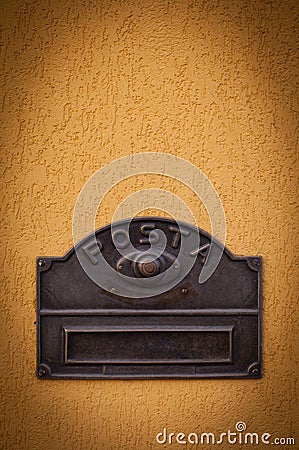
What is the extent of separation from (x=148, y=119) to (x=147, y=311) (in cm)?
53

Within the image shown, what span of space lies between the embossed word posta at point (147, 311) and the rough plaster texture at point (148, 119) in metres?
0.04

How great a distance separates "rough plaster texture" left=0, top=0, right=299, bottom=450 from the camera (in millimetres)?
Result: 1402

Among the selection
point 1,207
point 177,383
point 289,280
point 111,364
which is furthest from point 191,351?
point 1,207

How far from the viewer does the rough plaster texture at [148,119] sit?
4.60 feet

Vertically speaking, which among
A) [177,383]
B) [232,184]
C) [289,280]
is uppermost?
[232,184]

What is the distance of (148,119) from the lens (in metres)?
1.41

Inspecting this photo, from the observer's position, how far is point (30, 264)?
1.43 metres

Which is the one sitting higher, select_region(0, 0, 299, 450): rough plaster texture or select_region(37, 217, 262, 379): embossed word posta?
select_region(0, 0, 299, 450): rough plaster texture

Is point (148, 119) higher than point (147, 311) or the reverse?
higher

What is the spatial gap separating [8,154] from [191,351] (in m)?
0.75

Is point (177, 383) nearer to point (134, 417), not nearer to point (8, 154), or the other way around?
point (134, 417)

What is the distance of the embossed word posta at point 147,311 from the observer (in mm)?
1417

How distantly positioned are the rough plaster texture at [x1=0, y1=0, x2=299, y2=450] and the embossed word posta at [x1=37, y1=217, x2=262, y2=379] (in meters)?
0.04

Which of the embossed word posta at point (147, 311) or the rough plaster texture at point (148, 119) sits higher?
the rough plaster texture at point (148, 119)
